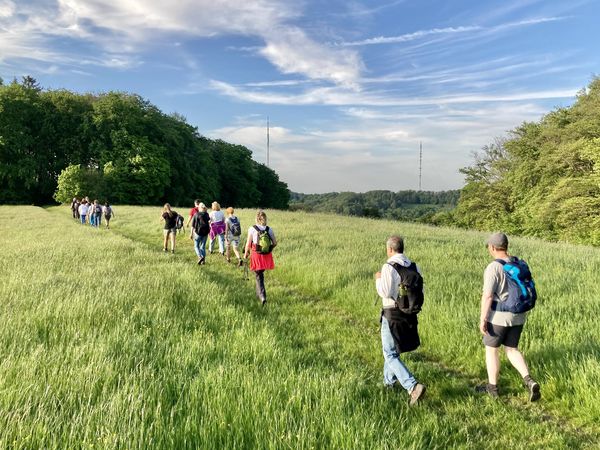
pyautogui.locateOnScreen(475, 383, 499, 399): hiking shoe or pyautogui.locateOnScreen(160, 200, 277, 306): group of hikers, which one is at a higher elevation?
pyautogui.locateOnScreen(160, 200, 277, 306): group of hikers

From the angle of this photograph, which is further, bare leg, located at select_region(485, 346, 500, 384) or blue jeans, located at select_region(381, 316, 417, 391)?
bare leg, located at select_region(485, 346, 500, 384)

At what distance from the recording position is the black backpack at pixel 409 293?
438 cm

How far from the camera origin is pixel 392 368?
4.45m

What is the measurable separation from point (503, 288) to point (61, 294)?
21.2ft

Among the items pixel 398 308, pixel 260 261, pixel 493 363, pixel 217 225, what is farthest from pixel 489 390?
pixel 217 225

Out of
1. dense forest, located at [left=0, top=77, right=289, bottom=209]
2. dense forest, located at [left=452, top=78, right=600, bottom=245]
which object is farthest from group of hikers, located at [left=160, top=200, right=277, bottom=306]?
dense forest, located at [left=0, top=77, right=289, bottom=209]

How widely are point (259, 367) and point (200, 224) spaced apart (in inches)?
390

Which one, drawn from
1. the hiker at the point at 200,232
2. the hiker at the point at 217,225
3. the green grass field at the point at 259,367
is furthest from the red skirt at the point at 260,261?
the hiker at the point at 217,225

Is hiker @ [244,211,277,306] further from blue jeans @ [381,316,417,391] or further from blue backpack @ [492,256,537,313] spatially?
blue backpack @ [492,256,537,313]

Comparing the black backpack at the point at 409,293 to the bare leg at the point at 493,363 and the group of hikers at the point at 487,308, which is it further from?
the bare leg at the point at 493,363

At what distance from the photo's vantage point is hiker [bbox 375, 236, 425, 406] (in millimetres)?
4383

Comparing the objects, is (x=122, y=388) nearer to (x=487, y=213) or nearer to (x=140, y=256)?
(x=140, y=256)

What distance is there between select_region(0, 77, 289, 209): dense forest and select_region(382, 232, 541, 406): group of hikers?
53.5 metres

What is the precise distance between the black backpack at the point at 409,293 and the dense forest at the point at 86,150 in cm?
5359
